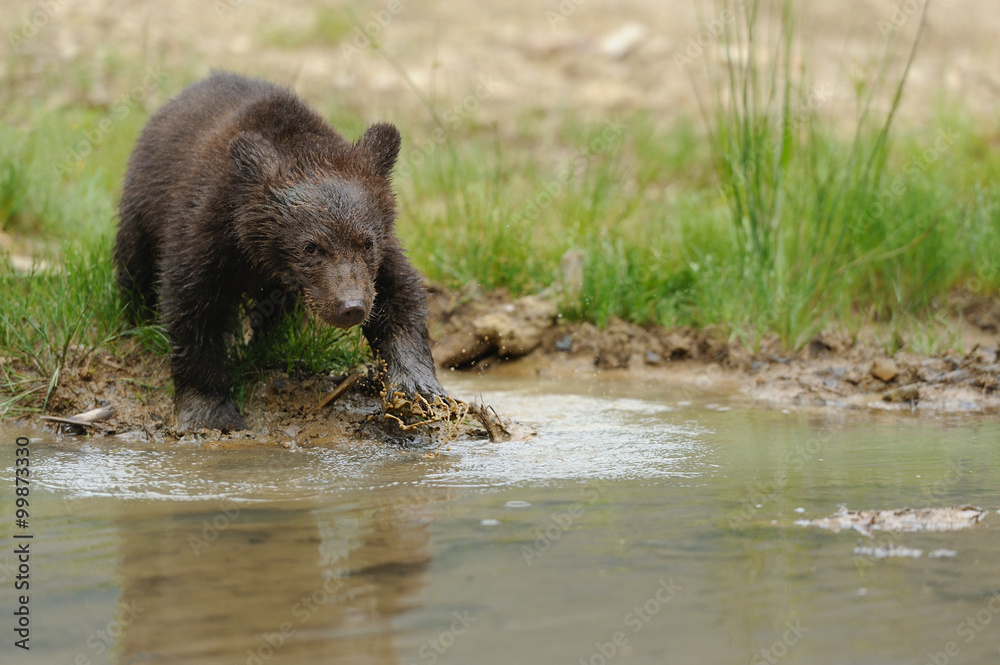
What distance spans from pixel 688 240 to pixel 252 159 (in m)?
3.97

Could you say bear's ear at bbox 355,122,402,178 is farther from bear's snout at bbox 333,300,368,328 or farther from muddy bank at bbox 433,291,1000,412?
muddy bank at bbox 433,291,1000,412

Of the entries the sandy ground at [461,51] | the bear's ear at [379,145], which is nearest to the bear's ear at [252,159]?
the bear's ear at [379,145]

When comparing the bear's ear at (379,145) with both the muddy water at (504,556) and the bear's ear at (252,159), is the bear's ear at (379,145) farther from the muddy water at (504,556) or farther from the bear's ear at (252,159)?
the muddy water at (504,556)

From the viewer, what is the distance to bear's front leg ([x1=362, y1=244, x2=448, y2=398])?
16.0ft

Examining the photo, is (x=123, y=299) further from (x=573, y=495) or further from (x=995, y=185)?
(x=995, y=185)

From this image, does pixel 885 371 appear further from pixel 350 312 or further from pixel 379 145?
pixel 350 312

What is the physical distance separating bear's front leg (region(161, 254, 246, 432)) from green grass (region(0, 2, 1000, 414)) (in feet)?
1.03

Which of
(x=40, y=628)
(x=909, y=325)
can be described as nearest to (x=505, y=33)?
(x=909, y=325)

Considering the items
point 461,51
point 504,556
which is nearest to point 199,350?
point 504,556

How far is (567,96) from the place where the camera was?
13906 mm

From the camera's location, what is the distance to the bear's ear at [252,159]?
4.54 metres

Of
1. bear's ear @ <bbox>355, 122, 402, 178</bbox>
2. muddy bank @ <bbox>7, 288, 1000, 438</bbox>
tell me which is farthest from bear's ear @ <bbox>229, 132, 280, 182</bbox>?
muddy bank @ <bbox>7, 288, 1000, 438</bbox>

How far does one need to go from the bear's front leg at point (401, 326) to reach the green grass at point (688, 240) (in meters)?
0.66

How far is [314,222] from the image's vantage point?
14.6 feet
